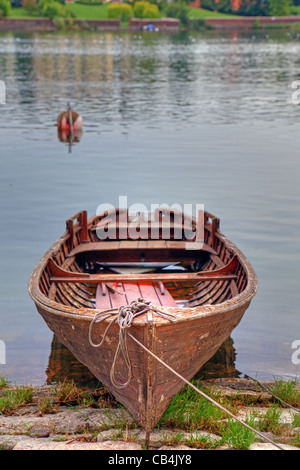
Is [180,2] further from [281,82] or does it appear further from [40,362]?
[40,362]

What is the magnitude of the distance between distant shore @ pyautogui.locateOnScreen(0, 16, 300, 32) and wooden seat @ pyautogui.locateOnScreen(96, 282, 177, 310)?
402 ft

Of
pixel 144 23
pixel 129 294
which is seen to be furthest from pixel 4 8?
pixel 129 294

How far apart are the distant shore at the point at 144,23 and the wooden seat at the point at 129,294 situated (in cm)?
12253

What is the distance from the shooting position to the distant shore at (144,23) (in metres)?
122

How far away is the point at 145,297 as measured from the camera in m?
9.04

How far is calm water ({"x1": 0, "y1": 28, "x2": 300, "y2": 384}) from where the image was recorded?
32.9 ft

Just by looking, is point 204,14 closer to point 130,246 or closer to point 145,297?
point 130,246

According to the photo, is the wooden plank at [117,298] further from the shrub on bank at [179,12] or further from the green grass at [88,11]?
the shrub on bank at [179,12]

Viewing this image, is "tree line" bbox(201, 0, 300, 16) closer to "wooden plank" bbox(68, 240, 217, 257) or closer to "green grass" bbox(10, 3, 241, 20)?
"green grass" bbox(10, 3, 241, 20)

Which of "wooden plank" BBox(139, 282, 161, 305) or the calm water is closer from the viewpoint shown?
"wooden plank" BBox(139, 282, 161, 305)

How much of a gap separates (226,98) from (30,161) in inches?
781

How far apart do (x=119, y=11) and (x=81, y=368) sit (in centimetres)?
13833

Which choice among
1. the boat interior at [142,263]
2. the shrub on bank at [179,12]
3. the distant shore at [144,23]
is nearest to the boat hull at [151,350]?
the boat interior at [142,263]

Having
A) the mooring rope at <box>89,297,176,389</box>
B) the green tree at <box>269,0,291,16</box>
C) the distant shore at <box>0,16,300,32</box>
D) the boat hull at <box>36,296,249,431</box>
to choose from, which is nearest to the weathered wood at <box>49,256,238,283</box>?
the boat hull at <box>36,296,249,431</box>
